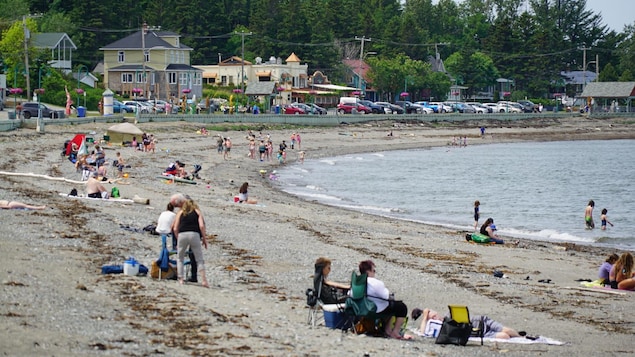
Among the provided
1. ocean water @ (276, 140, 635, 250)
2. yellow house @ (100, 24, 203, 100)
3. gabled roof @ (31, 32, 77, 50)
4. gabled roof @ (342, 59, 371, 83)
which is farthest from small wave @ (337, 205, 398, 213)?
gabled roof @ (342, 59, 371, 83)

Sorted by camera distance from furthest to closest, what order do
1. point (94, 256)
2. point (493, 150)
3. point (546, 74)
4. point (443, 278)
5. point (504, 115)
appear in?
1. point (546, 74)
2. point (504, 115)
3. point (493, 150)
4. point (443, 278)
5. point (94, 256)

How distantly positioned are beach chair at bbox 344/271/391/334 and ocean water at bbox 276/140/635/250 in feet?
57.0

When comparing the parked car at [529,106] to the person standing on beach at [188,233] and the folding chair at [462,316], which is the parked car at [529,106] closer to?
the person standing on beach at [188,233]

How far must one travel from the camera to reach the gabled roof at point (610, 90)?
117938mm

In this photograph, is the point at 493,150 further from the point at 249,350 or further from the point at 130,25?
the point at 249,350

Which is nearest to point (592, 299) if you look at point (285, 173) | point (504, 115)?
point (285, 173)

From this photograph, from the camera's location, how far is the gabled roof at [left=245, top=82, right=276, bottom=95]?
94656 mm

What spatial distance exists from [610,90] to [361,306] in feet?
362

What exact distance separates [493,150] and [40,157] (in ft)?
157

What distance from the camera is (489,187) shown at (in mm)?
51750

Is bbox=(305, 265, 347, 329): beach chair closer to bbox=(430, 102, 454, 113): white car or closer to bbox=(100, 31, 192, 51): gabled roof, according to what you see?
bbox=(100, 31, 192, 51): gabled roof

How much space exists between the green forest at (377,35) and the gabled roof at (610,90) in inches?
343

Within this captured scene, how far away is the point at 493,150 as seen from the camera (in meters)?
83.4

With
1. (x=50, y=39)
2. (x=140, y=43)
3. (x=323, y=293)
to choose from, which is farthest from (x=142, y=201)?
(x=140, y=43)
